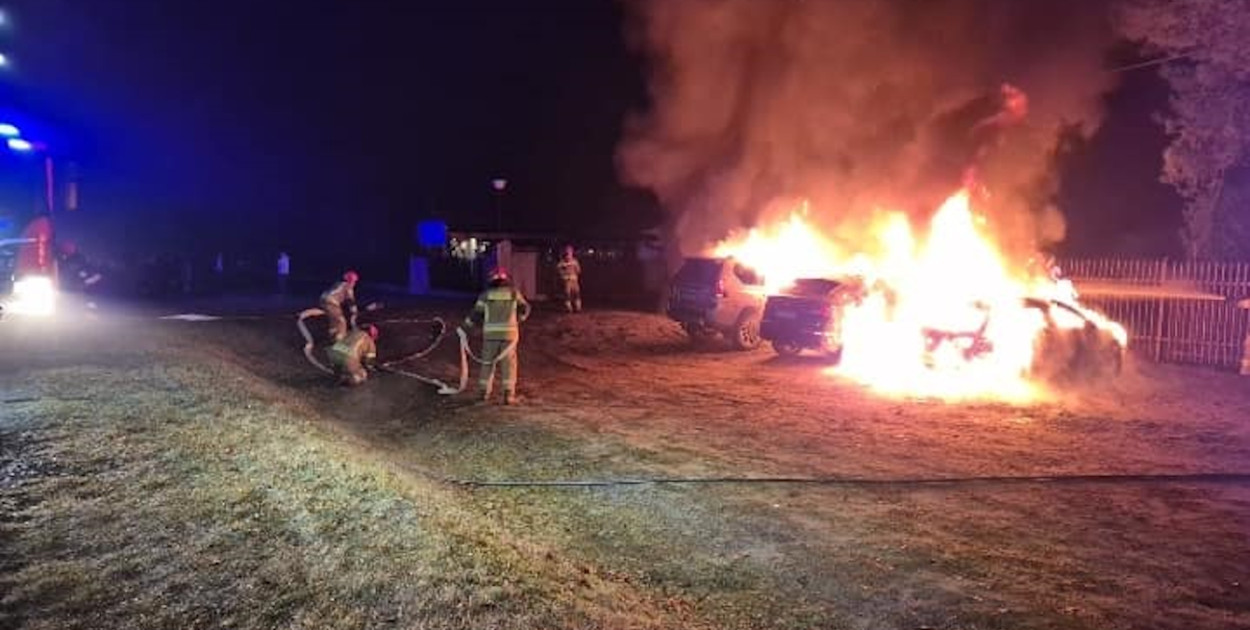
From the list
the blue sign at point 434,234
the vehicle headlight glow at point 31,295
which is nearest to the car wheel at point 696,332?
the vehicle headlight glow at point 31,295

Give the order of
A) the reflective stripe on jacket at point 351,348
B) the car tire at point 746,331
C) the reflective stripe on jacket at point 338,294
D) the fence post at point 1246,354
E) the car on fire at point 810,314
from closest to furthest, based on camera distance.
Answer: the reflective stripe on jacket at point 351,348 < the reflective stripe on jacket at point 338,294 < the car on fire at point 810,314 < the fence post at point 1246,354 < the car tire at point 746,331

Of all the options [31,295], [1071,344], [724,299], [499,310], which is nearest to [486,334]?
[499,310]

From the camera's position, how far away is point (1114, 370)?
13.3 meters

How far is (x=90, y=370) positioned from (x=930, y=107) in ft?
51.4

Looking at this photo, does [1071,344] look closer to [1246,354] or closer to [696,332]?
[1246,354]

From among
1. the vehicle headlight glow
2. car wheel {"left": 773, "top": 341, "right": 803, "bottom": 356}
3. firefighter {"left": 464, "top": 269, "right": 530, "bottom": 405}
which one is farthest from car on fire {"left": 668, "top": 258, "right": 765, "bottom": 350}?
the vehicle headlight glow

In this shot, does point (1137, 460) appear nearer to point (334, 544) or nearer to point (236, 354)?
point (334, 544)

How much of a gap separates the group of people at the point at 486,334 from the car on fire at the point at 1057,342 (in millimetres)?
6121

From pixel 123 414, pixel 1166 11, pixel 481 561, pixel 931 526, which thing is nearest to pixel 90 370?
pixel 123 414

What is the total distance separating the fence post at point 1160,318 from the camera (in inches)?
625

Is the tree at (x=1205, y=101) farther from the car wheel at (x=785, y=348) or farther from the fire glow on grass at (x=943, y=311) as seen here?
the car wheel at (x=785, y=348)

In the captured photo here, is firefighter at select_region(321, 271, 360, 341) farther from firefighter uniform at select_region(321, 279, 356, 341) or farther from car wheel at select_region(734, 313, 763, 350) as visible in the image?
car wheel at select_region(734, 313, 763, 350)

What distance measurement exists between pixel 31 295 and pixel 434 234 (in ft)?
61.1

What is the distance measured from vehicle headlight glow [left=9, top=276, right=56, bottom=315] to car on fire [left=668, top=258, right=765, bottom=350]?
11.3m
